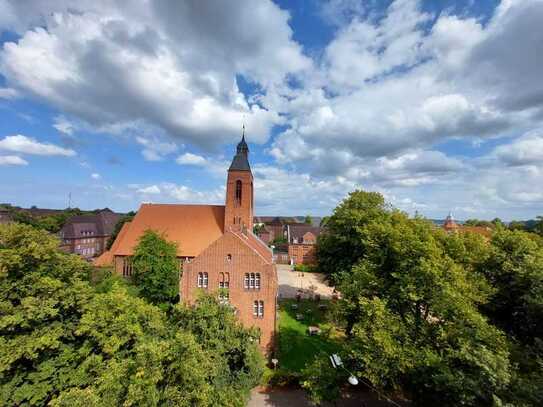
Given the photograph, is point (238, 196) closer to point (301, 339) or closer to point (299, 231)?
point (301, 339)

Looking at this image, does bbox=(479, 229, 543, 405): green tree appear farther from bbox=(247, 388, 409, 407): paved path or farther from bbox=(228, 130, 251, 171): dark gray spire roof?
bbox=(228, 130, 251, 171): dark gray spire roof

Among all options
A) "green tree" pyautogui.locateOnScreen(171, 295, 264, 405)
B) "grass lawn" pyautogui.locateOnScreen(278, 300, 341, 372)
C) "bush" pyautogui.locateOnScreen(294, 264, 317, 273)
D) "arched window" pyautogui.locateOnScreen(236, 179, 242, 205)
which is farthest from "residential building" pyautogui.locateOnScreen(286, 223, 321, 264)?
"green tree" pyautogui.locateOnScreen(171, 295, 264, 405)

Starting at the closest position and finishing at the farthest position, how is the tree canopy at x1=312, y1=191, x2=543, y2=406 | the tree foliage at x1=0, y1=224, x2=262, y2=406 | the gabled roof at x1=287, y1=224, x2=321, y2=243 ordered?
the tree canopy at x1=312, y1=191, x2=543, y2=406 < the tree foliage at x1=0, y1=224, x2=262, y2=406 < the gabled roof at x1=287, y1=224, x2=321, y2=243

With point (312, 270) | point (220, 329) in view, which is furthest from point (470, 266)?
point (312, 270)

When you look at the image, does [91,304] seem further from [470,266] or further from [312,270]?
[312,270]

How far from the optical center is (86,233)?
222ft

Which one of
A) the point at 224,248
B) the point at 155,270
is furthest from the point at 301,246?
the point at 224,248

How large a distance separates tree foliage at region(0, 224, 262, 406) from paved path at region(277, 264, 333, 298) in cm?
2526

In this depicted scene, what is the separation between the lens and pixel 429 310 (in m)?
13.8

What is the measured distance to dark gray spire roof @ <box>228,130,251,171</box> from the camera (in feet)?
114

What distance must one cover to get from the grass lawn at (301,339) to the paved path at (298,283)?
6320mm

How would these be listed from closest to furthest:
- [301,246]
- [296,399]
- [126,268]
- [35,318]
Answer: [35,318] → [296,399] → [126,268] → [301,246]

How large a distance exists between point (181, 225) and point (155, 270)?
10384mm

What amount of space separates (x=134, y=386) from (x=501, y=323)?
1903 centimetres
